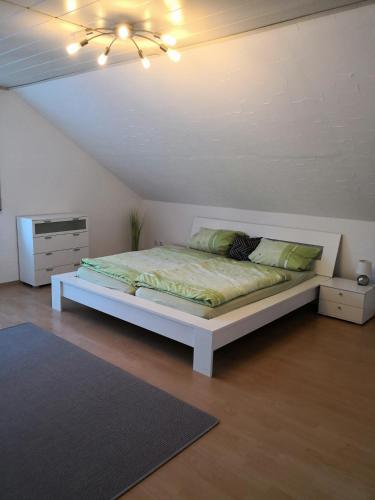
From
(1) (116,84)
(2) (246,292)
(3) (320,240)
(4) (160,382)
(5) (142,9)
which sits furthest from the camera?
(3) (320,240)

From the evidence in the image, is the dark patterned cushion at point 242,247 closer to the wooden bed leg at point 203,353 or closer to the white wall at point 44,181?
the wooden bed leg at point 203,353

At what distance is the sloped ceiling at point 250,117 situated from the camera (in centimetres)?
270

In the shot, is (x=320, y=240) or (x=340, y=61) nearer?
(x=340, y=61)

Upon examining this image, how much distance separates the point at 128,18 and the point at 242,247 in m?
2.76

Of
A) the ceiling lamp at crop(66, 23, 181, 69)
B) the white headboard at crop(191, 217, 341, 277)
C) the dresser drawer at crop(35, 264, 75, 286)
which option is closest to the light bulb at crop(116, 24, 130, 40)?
the ceiling lamp at crop(66, 23, 181, 69)

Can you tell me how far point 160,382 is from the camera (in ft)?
9.12

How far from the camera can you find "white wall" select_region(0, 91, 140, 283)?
4.81m

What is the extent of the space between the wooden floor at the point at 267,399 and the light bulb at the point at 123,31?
7.27ft

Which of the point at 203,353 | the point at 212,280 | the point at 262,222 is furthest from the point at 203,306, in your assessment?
the point at 262,222

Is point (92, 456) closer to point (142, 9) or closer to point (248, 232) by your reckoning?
point (142, 9)

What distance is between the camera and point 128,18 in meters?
2.50

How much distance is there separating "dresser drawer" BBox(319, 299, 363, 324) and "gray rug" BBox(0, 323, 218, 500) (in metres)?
2.09

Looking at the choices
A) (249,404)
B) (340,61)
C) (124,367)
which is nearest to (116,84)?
(340,61)

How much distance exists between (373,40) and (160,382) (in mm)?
2460
